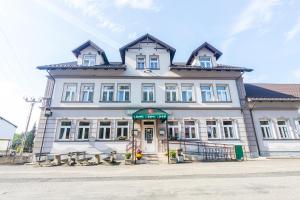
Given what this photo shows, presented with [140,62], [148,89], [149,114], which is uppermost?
[140,62]

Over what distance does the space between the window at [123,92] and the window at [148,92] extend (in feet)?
5.17

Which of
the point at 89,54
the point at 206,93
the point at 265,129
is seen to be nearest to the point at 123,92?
the point at 89,54

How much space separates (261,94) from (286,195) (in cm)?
1587

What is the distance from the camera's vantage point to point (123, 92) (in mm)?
16688

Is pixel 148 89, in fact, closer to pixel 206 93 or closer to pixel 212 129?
pixel 206 93

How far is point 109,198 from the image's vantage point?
15.1ft

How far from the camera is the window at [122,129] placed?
50.3 ft

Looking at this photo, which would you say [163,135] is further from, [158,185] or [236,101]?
[158,185]

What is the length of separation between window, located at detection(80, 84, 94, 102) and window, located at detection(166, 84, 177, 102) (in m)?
7.37

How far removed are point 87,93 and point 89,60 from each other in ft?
12.2

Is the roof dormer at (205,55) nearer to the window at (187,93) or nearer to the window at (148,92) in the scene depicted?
the window at (187,93)

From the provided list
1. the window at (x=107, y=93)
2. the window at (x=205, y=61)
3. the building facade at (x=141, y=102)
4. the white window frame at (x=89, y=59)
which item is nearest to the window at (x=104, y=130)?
the building facade at (x=141, y=102)

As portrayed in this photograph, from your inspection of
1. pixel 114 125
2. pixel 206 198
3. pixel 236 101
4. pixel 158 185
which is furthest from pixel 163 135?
pixel 206 198

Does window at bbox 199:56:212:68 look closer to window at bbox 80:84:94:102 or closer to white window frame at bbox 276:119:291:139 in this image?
white window frame at bbox 276:119:291:139
